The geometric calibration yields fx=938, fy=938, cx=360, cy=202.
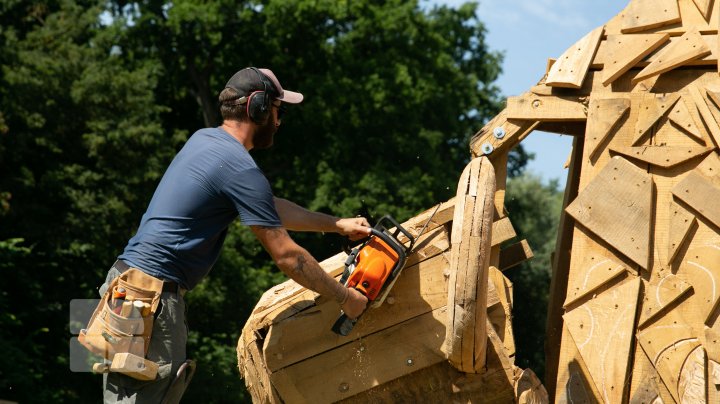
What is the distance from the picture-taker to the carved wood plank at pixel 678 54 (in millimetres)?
5328

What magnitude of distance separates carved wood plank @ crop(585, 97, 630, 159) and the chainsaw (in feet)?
4.35

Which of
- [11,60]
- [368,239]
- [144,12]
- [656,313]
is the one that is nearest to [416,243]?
[368,239]

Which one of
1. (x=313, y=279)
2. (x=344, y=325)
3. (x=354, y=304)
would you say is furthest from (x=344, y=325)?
(x=313, y=279)

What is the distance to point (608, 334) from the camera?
5332 mm

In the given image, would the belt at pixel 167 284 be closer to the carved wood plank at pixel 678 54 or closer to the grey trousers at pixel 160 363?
the grey trousers at pixel 160 363

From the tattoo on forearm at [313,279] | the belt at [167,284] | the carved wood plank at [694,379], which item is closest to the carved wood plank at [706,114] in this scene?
the carved wood plank at [694,379]

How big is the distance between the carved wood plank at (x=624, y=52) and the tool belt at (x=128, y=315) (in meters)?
2.95

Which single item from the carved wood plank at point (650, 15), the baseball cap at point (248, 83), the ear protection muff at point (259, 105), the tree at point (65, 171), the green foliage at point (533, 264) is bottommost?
the green foliage at point (533, 264)

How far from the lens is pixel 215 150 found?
13.9 ft

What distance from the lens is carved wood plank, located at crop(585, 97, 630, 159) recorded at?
17.8ft

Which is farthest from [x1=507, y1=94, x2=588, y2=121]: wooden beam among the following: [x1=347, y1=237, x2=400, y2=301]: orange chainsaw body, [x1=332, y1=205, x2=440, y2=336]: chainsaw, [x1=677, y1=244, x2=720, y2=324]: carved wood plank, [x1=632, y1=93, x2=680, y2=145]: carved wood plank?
[x1=347, y1=237, x2=400, y2=301]: orange chainsaw body

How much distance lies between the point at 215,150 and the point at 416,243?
142cm

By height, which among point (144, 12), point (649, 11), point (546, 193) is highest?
point (144, 12)

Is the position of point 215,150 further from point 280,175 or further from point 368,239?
point 280,175
